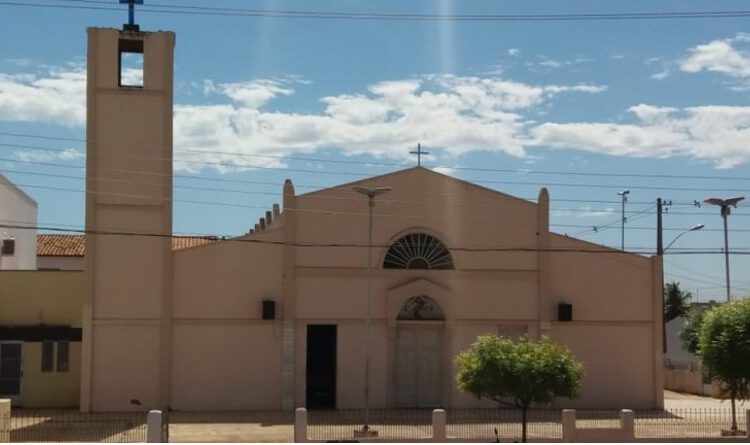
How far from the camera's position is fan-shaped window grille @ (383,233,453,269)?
32.2 m

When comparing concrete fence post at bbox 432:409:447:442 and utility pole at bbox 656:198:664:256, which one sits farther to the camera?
utility pole at bbox 656:198:664:256

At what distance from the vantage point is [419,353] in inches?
1264

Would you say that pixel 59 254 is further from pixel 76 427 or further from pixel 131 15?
pixel 76 427

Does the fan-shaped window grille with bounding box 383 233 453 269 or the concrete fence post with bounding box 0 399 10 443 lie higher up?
the fan-shaped window grille with bounding box 383 233 453 269

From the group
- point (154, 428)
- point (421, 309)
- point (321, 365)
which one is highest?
point (421, 309)

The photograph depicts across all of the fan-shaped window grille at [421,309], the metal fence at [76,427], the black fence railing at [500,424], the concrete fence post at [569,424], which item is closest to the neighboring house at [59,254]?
the metal fence at [76,427]

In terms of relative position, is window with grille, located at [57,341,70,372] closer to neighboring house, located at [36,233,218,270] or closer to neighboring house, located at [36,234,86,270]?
neighboring house, located at [36,233,218,270]

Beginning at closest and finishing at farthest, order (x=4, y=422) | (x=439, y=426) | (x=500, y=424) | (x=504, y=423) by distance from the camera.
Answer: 1. (x=439, y=426)
2. (x=4, y=422)
3. (x=500, y=424)
4. (x=504, y=423)

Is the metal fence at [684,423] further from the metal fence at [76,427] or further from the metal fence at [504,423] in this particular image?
the metal fence at [76,427]

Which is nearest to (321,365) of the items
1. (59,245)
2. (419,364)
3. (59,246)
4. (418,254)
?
(419,364)

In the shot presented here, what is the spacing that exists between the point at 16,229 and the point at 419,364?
17.6 metres

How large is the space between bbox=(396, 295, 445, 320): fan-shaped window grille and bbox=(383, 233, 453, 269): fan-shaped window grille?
3.48ft

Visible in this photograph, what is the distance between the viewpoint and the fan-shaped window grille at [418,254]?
32250 mm

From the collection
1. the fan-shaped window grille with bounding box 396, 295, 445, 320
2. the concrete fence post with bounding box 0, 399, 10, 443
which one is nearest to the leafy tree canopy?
the fan-shaped window grille with bounding box 396, 295, 445, 320
